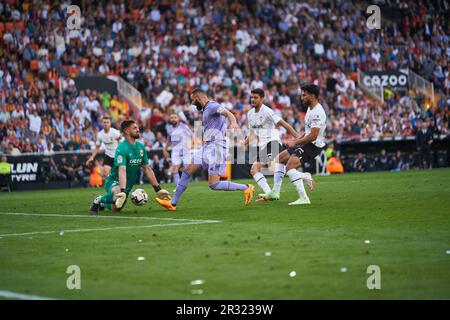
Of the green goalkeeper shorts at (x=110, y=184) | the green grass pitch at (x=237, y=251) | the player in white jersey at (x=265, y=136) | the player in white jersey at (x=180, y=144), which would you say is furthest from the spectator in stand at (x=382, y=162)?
the green goalkeeper shorts at (x=110, y=184)

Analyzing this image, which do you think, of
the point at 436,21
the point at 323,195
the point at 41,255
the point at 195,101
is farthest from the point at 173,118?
the point at 436,21

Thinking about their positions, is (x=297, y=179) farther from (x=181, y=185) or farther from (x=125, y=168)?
(x=125, y=168)

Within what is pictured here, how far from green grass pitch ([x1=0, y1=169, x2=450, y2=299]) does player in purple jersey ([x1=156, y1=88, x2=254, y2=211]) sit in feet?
1.45

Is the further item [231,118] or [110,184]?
[110,184]

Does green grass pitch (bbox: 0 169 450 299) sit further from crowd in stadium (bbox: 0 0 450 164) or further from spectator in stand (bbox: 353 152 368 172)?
spectator in stand (bbox: 353 152 368 172)

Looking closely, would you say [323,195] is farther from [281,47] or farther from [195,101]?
[281,47]

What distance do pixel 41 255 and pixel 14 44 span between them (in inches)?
996

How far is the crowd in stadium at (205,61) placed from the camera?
32625 mm

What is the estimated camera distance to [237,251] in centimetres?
978

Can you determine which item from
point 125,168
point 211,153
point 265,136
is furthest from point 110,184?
point 265,136

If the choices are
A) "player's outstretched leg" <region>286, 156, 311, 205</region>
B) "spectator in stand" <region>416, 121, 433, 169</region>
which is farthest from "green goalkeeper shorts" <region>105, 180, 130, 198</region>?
"spectator in stand" <region>416, 121, 433, 169</region>

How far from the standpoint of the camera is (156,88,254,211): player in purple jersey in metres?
16.1

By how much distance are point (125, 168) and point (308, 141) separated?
359cm

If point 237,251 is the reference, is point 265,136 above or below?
above
